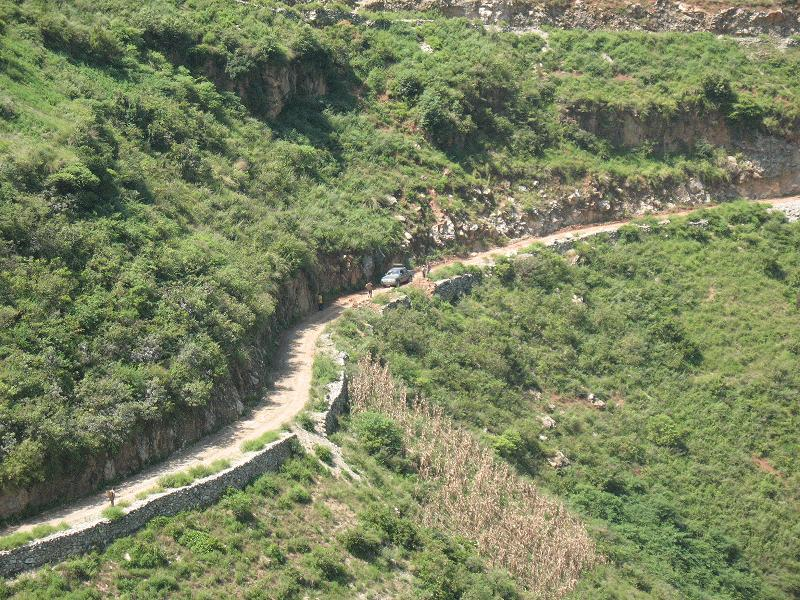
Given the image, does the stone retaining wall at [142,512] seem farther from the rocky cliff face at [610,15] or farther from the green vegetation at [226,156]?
the rocky cliff face at [610,15]

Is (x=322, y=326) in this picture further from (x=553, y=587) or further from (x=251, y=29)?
(x=251, y=29)

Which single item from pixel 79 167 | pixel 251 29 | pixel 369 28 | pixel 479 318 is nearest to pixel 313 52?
pixel 251 29

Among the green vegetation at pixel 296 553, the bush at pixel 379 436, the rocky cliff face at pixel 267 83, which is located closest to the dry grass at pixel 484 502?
the bush at pixel 379 436

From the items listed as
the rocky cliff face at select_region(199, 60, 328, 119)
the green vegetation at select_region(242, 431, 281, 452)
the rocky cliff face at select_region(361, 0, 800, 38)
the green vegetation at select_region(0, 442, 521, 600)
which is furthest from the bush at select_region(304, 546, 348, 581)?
the rocky cliff face at select_region(361, 0, 800, 38)

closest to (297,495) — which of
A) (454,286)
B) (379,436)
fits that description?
(379,436)

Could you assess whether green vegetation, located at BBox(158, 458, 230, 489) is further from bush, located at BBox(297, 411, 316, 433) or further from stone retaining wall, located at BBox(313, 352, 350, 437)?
stone retaining wall, located at BBox(313, 352, 350, 437)
